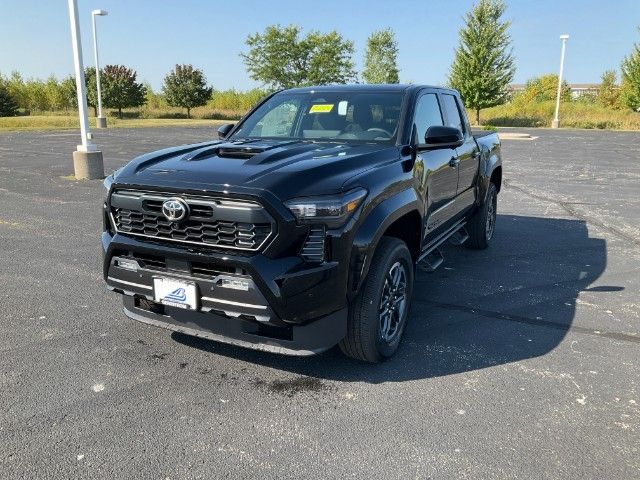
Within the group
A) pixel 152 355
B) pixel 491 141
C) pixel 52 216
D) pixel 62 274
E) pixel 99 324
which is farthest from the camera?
pixel 52 216

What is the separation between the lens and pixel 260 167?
3.16 metres

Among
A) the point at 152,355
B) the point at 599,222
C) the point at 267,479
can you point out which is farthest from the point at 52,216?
the point at 599,222

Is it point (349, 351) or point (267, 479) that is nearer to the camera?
point (267, 479)

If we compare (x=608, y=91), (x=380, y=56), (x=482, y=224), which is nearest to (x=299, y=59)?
(x=380, y=56)

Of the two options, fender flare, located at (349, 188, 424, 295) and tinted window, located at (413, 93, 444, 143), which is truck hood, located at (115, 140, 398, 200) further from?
tinted window, located at (413, 93, 444, 143)

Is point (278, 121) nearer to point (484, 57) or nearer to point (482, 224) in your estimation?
point (482, 224)

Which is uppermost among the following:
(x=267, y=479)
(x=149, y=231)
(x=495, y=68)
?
(x=495, y=68)

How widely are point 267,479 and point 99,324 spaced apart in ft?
7.57

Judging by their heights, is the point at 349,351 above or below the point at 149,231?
below

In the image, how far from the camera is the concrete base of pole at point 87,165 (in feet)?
39.1

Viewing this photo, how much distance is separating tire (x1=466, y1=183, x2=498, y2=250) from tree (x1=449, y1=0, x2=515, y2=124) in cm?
3777

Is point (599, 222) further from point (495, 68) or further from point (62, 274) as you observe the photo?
point (495, 68)

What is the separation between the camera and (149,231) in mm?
3230

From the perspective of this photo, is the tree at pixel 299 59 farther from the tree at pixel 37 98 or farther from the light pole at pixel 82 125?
the light pole at pixel 82 125
